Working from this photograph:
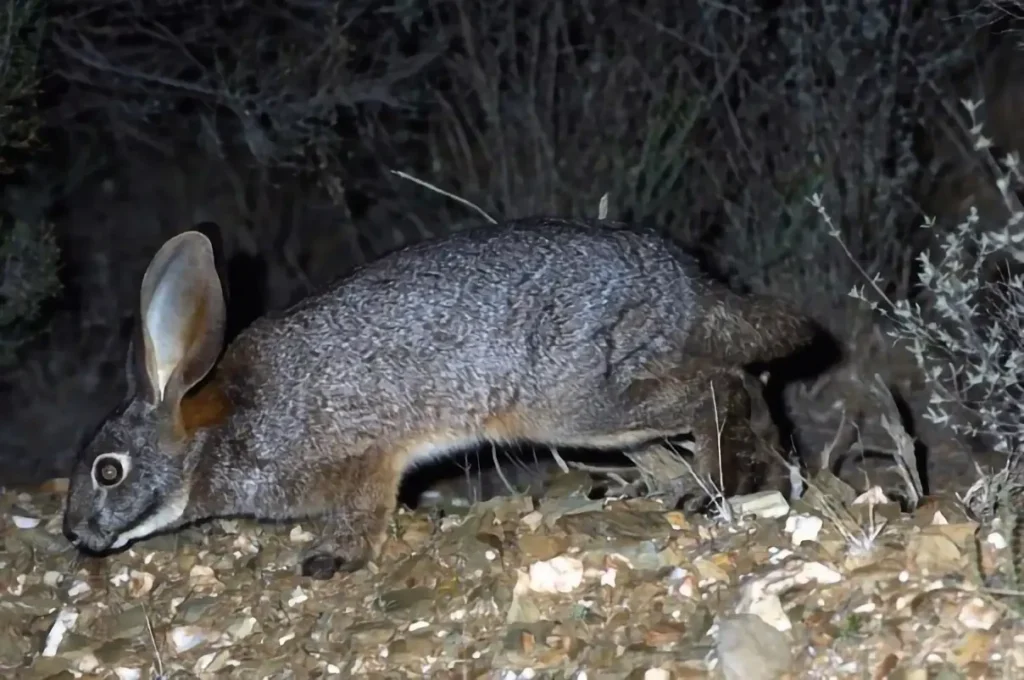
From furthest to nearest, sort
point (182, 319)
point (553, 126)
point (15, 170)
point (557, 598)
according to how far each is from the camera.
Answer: point (553, 126), point (15, 170), point (182, 319), point (557, 598)

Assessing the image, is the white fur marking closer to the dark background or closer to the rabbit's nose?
the rabbit's nose

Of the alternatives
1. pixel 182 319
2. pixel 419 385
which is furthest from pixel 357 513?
pixel 182 319

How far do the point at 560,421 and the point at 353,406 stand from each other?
2.33ft

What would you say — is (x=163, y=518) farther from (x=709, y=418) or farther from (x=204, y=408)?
(x=709, y=418)

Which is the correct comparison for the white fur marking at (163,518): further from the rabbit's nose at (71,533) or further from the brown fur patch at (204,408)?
the brown fur patch at (204,408)

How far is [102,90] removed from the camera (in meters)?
5.82

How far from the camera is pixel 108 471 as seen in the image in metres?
4.31

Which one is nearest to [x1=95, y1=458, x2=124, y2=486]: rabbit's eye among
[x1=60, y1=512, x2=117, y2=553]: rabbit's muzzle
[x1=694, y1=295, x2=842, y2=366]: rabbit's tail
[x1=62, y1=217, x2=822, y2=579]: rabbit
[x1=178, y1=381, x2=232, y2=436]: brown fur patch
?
[x1=62, y1=217, x2=822, y2=579]: rabbit

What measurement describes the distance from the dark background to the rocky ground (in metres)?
1.60

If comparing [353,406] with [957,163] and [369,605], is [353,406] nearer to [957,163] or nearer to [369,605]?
[369,605]

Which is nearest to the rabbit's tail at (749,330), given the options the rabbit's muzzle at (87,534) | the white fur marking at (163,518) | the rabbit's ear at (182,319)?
the rabbit's ear at (182,319)

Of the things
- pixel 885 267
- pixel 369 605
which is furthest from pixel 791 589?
pixel 885 267

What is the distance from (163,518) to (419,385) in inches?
39.2

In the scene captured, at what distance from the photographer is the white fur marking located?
4348 mm
